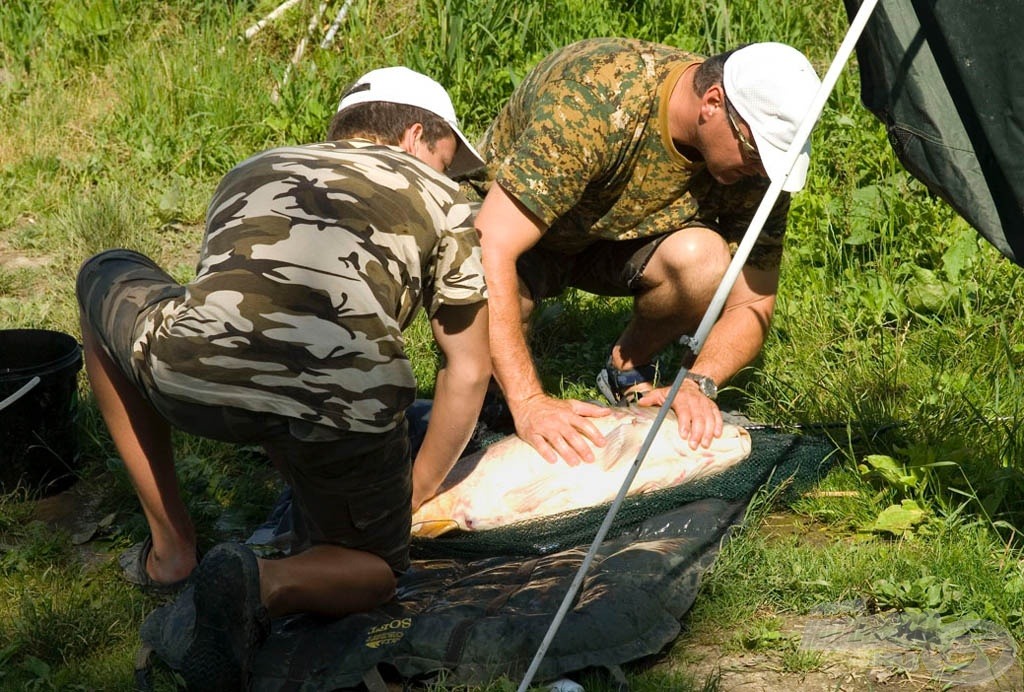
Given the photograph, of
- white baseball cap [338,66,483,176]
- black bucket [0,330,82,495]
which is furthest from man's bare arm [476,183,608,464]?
black bucket [0,330,82,495]

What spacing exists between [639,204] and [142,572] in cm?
215

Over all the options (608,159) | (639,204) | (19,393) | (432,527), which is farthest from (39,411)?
(639,204)

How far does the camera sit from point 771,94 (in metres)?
3.61

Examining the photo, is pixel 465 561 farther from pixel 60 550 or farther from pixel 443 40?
pixel 443 40

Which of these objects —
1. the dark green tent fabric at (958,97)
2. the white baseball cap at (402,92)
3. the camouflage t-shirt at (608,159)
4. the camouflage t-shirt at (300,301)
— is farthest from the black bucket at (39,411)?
the dark green tent fabric at (958,97)

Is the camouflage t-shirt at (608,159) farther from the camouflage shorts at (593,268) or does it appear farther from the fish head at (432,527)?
the fish head at (432,527)

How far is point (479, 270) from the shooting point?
3.17 metres

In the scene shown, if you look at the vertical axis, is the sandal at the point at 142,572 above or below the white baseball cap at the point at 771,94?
below

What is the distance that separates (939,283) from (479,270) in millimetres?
2435

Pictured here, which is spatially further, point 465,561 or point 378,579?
point 465,561

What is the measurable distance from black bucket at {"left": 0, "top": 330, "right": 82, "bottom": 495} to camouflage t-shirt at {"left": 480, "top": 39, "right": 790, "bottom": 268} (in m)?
1.65

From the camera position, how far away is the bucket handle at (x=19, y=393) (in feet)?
11.9

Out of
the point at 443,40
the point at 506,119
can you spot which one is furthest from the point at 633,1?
the point at 506,119

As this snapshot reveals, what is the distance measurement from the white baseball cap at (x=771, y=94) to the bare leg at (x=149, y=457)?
2.00 meters
